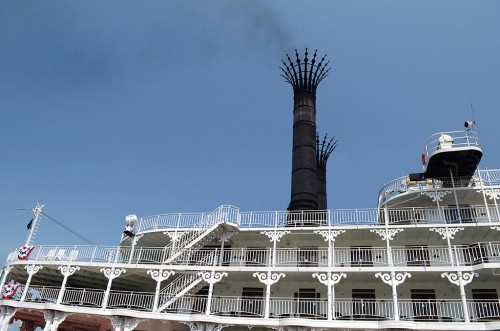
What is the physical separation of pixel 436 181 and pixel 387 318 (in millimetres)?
8738

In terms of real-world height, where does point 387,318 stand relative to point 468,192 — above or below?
below

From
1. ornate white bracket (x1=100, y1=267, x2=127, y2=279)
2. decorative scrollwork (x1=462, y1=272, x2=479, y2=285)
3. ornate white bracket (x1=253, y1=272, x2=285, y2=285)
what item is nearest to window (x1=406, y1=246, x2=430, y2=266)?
decorative scrollwork (x1=462, y1=272, x2=479, y2=285)

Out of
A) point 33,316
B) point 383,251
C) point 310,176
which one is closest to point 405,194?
point 383,251

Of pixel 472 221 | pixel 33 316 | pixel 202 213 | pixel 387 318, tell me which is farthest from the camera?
pixel 33 316

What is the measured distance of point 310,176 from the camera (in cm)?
2723

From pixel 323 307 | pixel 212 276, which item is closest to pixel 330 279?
pixel 323 307

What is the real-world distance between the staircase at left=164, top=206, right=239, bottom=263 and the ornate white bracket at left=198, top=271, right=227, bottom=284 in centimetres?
175

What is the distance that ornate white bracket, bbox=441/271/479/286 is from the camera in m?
19.2

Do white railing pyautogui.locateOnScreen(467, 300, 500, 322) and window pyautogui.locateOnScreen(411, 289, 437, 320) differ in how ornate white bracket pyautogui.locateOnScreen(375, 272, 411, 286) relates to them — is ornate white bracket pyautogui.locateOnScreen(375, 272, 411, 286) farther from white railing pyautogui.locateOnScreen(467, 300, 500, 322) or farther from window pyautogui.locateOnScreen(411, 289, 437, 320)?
white railing pyautogui.locateOnScreen(467, 300, 500, 322)

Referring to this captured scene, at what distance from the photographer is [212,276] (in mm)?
21766

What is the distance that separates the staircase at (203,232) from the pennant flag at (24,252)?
9786 millimetres

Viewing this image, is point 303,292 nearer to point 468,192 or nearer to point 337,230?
point 337,230

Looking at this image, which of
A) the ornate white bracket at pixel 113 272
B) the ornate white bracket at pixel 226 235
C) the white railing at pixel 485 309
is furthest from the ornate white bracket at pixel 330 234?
the ornate white bracket at pixel 113 272

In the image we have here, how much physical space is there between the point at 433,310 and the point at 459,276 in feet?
8.69
